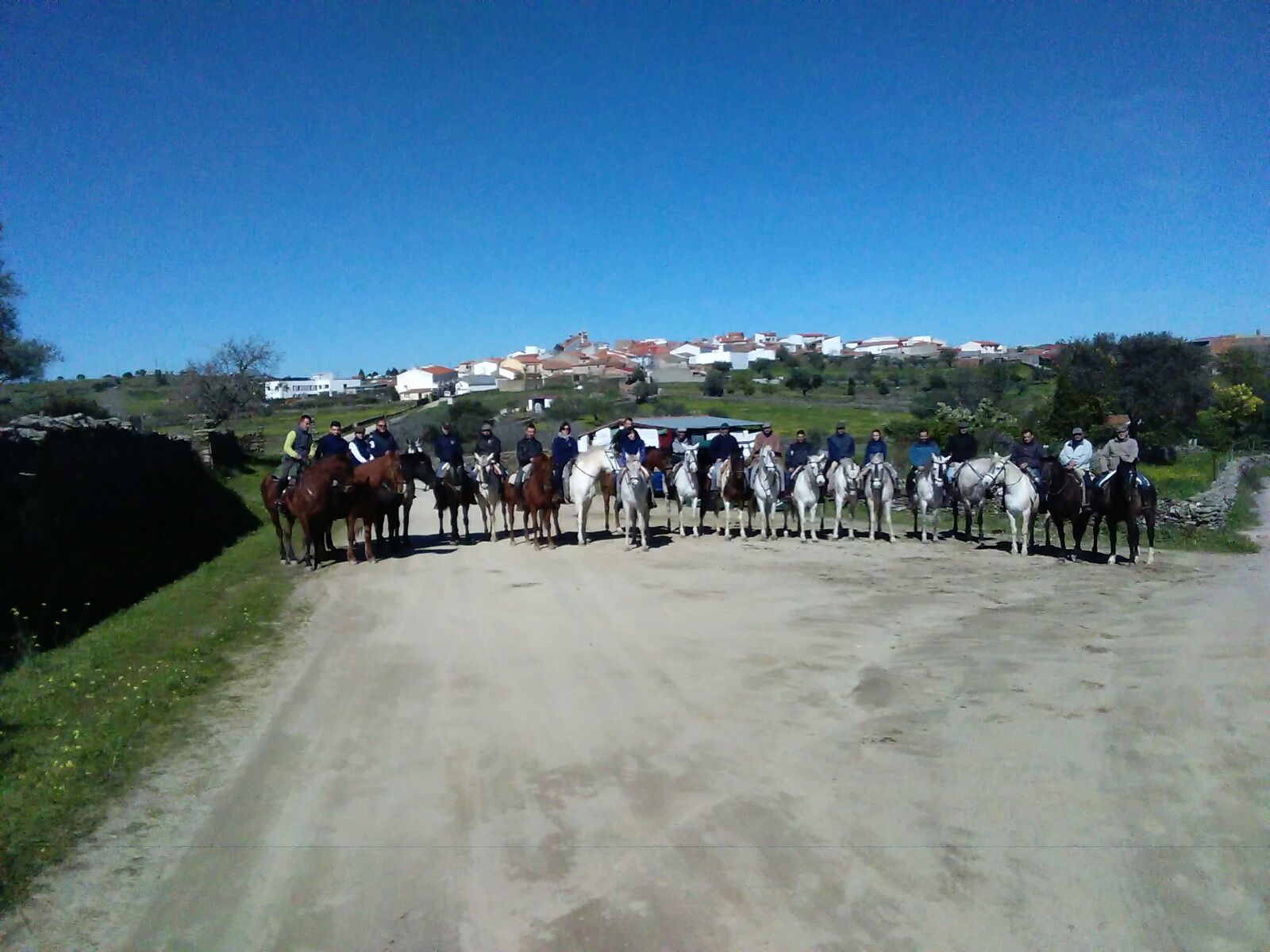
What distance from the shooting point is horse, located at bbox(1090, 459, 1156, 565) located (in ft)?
47.2

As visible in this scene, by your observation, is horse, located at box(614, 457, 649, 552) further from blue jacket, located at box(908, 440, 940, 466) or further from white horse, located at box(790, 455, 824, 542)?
blue jacket, located at box(908, 440, 940, 466)

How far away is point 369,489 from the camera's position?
15.1 metres

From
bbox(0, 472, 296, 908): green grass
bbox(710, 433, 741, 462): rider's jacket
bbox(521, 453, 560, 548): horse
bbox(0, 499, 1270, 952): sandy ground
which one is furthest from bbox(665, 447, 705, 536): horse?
bbox(0, 472, 296, 908): green grass

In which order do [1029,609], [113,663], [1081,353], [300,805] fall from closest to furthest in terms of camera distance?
1. [300,805]
2. [113,663]
3. [1029,609]
4. [1081,353]

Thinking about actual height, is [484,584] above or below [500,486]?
below

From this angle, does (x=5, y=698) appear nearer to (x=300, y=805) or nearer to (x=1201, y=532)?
(x=300, y=805)

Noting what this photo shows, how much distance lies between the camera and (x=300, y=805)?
5.89m

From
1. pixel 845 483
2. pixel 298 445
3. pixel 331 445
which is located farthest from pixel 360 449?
pixel 845 483

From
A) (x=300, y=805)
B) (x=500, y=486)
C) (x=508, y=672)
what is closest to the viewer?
(x=300, y=805)

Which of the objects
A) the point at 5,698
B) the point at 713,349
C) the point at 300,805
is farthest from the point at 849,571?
the point at 713,349

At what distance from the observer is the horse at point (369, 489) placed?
1499 centimetres

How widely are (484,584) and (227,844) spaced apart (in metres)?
7.71

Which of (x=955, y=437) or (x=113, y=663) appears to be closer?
(x=113, y=663)

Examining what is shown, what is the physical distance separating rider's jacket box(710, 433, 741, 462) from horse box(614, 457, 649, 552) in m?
3.02
